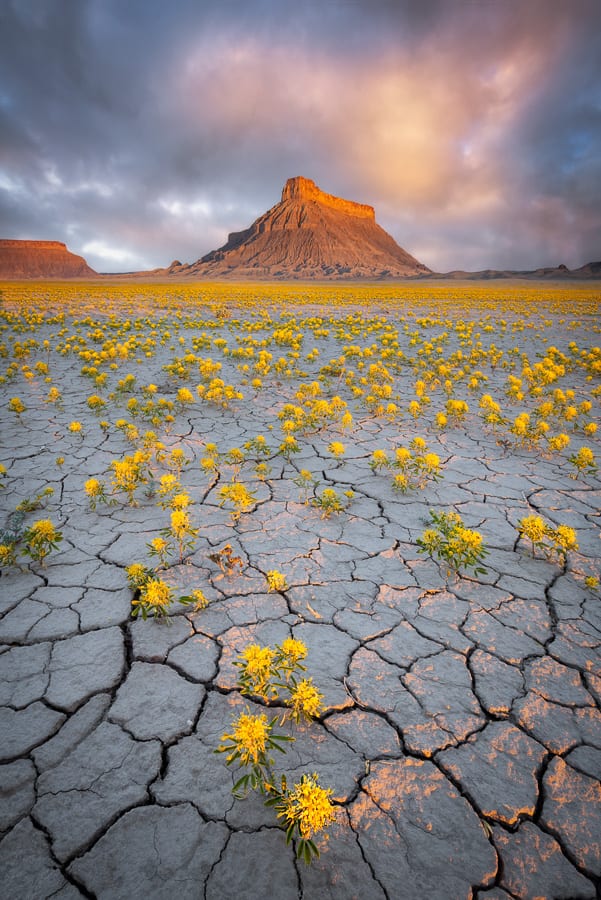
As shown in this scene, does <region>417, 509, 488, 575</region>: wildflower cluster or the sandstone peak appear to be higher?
the sandstone peak

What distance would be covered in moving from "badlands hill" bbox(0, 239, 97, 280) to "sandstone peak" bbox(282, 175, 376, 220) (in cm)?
9164

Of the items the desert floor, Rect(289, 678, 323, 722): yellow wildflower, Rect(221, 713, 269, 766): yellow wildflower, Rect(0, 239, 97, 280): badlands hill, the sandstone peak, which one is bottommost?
the desert floor

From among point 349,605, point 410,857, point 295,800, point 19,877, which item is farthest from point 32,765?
point 349,605

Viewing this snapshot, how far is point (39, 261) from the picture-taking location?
172 meters

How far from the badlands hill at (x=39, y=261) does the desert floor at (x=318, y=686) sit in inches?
7631

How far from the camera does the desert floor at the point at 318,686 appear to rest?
159 cm

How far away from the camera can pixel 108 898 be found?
4.83 ft

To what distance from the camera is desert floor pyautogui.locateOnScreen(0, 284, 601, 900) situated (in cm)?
159

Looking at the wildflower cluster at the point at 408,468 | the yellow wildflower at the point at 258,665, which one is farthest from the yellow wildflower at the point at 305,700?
the wildflower cluster at the point at 408,468

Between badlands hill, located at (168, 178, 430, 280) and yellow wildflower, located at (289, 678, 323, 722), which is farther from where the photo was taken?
badlands hill, located at (168, 178, 430, 280)

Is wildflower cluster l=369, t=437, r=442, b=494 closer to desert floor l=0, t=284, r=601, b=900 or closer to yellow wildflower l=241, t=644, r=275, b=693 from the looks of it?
desert floor l=0, t=284, r=601, b=900

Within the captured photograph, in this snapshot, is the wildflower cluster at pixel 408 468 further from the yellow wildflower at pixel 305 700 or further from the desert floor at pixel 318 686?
the yellow wildflower at pixel 305 700

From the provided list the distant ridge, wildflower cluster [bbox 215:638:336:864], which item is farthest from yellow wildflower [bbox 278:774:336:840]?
the distant ridge

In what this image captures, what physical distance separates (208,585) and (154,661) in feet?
2.20
